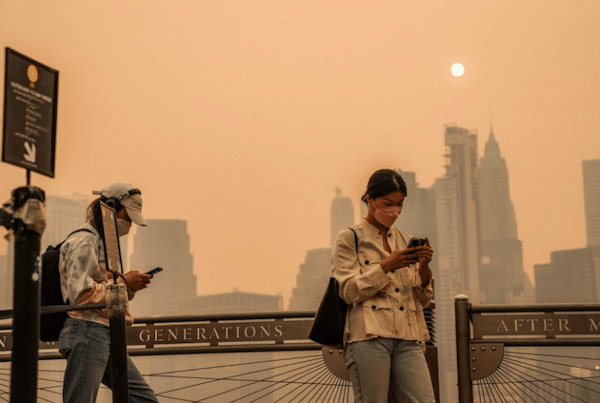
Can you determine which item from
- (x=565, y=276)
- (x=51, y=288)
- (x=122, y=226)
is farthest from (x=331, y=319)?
(x=565, y=276)

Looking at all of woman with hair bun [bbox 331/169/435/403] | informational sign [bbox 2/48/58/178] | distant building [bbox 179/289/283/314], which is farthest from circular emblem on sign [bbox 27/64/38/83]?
distant building [bbox 179/289/283/314]

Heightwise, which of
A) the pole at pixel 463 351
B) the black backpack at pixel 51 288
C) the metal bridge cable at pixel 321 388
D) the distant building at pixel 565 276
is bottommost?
the metal bridge cable at pixel 321 388

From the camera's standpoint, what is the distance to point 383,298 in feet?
14.4

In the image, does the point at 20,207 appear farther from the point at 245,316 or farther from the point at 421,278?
the point at 245,316

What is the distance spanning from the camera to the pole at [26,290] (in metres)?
3.12

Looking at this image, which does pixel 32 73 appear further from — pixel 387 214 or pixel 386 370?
pixel 386 370

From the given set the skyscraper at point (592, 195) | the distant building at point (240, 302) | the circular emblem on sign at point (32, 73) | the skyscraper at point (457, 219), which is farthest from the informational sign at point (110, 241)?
the skyscraper at point (457, 219)

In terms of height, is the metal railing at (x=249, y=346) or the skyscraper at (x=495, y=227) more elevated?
the skyscraper at (x=495, y=227)

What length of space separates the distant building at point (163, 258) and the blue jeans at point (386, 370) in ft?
10.2

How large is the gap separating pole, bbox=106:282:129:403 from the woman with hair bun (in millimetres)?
1095

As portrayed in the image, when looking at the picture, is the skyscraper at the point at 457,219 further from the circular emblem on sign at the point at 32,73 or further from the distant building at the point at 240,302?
the circular emblem on sign at the point at 32,73

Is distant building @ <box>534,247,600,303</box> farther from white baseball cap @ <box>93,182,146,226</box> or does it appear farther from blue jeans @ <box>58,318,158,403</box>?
blue jeans @ <box>58,318,158,403</box>

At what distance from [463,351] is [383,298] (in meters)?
2.23

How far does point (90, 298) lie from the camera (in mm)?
4141
